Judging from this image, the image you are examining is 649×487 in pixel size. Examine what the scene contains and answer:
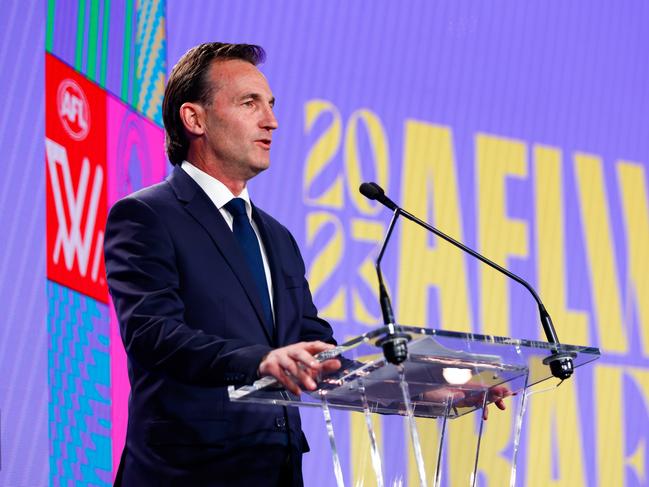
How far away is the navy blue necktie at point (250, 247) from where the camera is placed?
211 cm

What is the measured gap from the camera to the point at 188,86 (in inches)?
93.4

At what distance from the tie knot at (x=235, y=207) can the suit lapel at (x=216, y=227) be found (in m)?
0.06

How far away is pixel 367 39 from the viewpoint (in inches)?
149

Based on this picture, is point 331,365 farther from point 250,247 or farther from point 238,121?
point 238,121

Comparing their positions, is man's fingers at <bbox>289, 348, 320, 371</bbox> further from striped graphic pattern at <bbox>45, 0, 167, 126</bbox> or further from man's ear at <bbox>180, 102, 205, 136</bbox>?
striped graphic pattern at <bbox>45, 0, 167, 126</bbox>

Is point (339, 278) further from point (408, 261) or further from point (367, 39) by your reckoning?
point (367, 39)

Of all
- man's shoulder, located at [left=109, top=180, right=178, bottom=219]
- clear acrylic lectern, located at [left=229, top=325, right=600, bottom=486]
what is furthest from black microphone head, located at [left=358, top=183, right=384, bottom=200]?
clear acrylic lectern, located at [left=229, top=325, right=600, bottom=486]

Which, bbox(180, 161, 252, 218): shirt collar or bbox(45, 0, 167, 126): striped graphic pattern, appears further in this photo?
bbox(45, 0, 167, 126): striped graphic pattern

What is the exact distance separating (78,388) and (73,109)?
727 millimetres

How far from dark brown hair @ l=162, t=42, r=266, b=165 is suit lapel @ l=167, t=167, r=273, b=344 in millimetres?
175

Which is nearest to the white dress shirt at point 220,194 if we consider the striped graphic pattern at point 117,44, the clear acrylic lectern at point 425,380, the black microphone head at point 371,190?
the black microphone head at point 371,190

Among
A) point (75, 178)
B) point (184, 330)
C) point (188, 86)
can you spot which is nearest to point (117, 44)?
point (75, 178)

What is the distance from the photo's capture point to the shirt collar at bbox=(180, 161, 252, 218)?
221 cm

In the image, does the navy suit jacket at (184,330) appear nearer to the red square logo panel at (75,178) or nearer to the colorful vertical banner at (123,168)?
the red square logo panel at (75,178)
